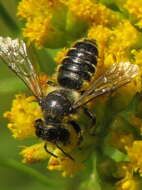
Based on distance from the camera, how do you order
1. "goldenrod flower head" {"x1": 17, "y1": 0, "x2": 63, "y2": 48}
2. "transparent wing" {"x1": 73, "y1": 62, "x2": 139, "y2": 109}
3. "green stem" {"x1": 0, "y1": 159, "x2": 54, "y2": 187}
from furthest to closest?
1. "green stem" {"x1": 0, "y1": 159, "x2": 54, "y2": 187}
2. "goldenrod flower head" {"x1": 17, "y1": 0, "x2": 63, "y2": 48}
3. "transparent wing" {"x1": 73, "y1": 62, "x2": 139, "y2": 109}

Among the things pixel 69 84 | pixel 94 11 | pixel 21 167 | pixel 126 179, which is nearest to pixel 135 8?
pixel 94 11

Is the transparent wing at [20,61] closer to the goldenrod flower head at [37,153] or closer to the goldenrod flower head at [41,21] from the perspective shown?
the goldenrod flower head at [41,21]

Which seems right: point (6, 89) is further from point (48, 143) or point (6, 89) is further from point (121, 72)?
point (121, 72)

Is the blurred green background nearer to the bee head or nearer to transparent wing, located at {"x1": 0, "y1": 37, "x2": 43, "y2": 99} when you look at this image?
transparent wing, located at {"x1": 0, "y1": 37, "x2": 43, "y2": 99}

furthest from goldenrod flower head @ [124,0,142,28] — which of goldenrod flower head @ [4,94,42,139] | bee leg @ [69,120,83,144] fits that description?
goldenrod flower head @ [4,94,42,139]

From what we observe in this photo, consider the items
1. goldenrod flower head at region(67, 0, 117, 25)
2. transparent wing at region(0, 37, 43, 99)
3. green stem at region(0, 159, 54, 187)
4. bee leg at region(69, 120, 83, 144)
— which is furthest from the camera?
green stem at region(0, 159, 54, 187)

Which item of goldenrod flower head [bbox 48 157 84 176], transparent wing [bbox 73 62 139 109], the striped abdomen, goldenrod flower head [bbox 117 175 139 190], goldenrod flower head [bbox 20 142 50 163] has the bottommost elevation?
goldenrod flower head [bbox 117 175 139 190]
